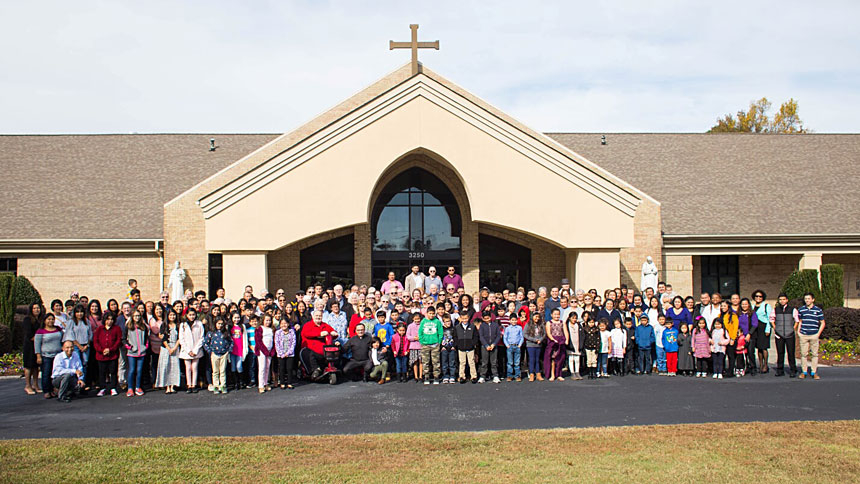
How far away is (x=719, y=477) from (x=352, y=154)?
1202cm

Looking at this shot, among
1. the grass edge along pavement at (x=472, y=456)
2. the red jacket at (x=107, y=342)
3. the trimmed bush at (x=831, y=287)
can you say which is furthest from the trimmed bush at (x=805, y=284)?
the red jacket at (x=107, y=342)

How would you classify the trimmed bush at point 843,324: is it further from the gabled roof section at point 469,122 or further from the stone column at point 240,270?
the stone column at point 240,270

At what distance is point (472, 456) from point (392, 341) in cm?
541

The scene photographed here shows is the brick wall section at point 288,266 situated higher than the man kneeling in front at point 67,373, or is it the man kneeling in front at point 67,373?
the brick wall section at point 288,266

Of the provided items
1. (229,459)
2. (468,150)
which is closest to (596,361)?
(468,150)

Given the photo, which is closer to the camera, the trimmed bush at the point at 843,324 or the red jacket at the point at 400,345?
the red jacket at the point at 400,345

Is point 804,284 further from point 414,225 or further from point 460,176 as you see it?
point 414,225

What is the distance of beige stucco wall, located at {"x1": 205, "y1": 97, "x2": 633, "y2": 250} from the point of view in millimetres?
16891

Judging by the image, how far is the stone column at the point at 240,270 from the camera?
16766mm

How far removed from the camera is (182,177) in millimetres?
22125

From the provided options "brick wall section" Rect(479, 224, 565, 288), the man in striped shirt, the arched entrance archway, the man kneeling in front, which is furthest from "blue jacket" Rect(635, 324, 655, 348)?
the man kneeling in front

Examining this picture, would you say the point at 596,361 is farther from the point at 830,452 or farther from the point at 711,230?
the point at 711,230

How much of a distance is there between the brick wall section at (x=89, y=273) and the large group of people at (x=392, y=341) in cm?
582

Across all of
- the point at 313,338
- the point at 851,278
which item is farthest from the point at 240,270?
the point at 851,278
